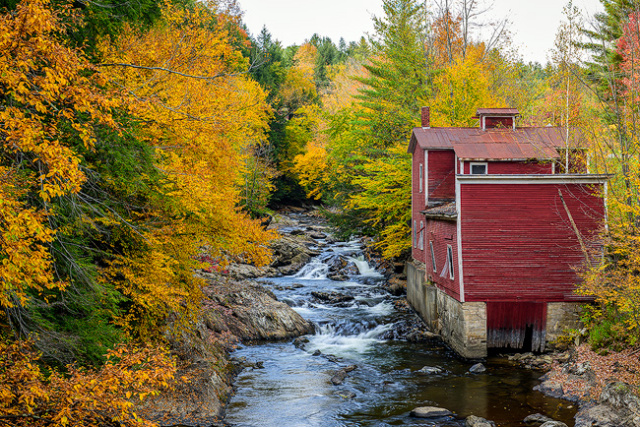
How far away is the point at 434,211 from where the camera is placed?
18.7m

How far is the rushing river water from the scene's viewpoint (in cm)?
1152

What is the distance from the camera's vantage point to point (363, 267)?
30516 millimetres

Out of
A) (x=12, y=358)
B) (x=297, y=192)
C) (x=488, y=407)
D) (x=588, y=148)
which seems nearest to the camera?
(x=12, y=358)

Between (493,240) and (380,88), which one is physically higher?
(380,88)

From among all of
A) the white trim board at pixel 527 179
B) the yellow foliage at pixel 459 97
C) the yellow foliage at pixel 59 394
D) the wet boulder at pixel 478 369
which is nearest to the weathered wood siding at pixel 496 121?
the yellow foliage at pixel 459 97

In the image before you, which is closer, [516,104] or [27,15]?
[27,15]

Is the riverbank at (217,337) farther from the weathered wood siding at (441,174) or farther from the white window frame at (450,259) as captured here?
the weathered wood siding at (441,174)

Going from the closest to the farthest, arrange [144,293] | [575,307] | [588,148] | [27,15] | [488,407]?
[27,15], [144,293], [488,407], [575,307], [588,148]

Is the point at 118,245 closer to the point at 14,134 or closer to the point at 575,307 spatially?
the point at 14,134

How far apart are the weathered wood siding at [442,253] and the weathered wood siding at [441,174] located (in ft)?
5.06

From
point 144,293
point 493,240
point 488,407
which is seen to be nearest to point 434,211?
point 493,240

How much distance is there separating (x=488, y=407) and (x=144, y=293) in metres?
8.43

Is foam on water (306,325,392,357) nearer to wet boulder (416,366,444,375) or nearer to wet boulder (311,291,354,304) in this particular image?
wet boulder (416,366,444,375)

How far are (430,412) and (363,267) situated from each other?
62.5 ft
